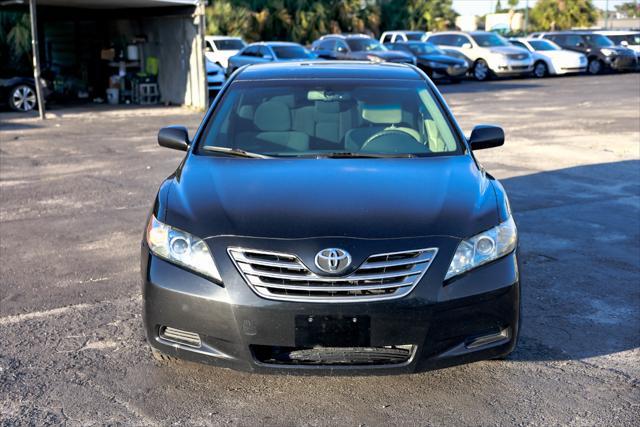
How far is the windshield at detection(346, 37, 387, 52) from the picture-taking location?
28603mm

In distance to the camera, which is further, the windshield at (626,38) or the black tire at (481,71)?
the windshield at (626,38)

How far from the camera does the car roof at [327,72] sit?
562 centimetres

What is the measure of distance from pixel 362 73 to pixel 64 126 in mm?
12416

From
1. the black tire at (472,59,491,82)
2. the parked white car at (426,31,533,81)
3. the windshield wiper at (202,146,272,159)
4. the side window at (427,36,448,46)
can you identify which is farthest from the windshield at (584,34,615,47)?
the windshield wiper at (202,146,272,159)

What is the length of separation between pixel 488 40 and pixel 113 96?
15455 mm

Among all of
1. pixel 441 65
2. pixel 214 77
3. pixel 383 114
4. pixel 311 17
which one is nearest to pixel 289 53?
pixel 214 77

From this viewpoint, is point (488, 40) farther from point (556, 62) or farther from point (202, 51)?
point (202, 51)

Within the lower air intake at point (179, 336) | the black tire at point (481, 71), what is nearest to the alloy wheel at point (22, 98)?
the lower air intake at point (179, 336)

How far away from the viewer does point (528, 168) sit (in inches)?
421

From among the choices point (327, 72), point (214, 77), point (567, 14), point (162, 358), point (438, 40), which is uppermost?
point (567, 14)

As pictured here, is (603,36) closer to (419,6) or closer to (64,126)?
(419,6)

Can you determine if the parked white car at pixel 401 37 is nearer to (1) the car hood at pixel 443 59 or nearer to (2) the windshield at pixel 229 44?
(1) the car hood at pixel 443 59

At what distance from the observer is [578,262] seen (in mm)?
6312

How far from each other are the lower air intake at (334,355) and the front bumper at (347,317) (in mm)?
17
